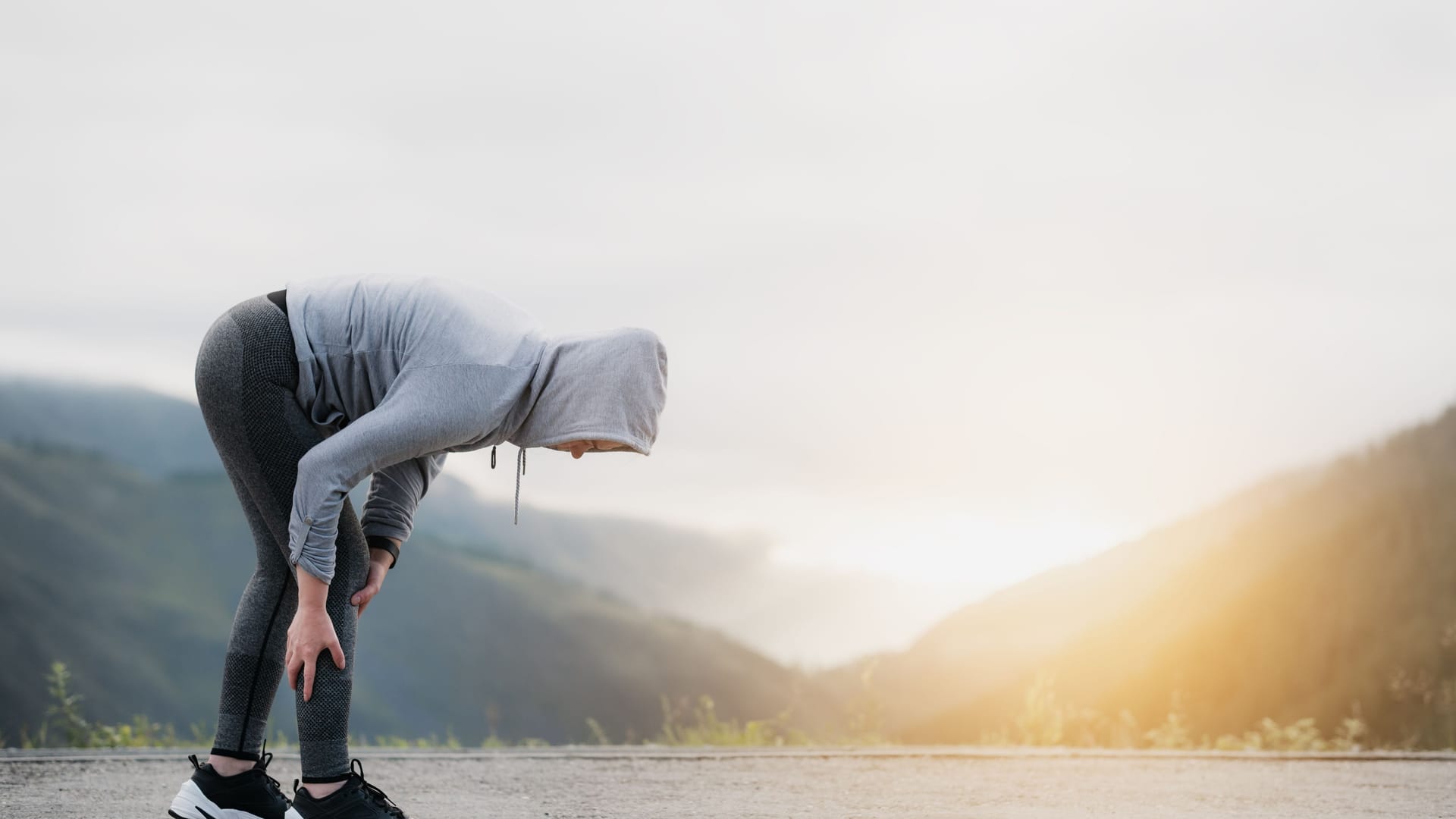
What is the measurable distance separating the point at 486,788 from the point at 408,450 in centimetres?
192

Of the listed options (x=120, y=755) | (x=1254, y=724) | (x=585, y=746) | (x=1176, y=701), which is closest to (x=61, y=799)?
(x=120, y=755)

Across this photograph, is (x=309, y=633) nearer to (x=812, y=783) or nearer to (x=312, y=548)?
(x=312, y=548)

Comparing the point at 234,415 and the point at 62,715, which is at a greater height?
the point at 234,415

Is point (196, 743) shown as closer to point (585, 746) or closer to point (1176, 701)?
point (585, 746)

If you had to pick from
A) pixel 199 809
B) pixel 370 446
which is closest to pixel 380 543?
pixel 370 446

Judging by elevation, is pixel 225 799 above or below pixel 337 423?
below

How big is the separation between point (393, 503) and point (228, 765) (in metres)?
0.66

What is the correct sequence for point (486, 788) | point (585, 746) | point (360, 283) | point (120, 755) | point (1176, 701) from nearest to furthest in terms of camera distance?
1. point (360, 283)
2. point (486, 788)
3. point (120, 755)
4. point (585, 746)
5. point (1176, 701)

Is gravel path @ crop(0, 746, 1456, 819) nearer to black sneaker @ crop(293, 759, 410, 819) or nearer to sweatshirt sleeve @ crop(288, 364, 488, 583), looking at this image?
black sneaker @ crop(293, 759, 410, 819)

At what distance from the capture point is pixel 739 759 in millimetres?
4734

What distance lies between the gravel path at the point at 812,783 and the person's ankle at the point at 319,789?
91cm

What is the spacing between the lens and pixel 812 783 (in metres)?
4.14

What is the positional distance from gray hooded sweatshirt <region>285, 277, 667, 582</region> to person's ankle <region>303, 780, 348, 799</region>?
46 cm

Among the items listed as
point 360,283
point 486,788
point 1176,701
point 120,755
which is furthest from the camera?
point 1176,701
